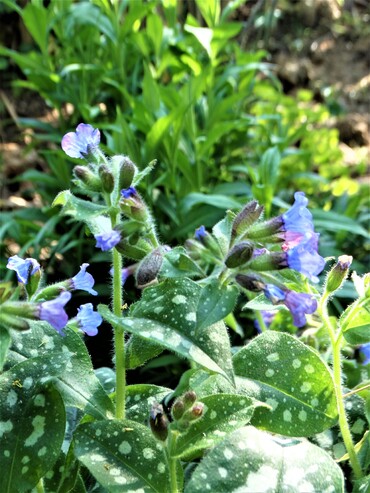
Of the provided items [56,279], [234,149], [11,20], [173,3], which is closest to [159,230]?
[56,279]

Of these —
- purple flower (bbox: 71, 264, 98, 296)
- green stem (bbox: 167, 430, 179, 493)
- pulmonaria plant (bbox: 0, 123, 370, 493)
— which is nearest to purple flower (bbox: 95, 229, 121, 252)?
pulmonaria plant (bbox: 0, 123, 370, 493)

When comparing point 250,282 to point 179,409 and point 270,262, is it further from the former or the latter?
point 179,409

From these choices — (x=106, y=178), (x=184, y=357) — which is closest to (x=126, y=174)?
(x=106, y=178)

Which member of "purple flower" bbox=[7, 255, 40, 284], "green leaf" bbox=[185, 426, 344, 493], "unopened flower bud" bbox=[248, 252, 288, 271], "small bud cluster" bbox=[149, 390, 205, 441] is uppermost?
"unopened flower bud" bbox=[248, 252, 288, 271]

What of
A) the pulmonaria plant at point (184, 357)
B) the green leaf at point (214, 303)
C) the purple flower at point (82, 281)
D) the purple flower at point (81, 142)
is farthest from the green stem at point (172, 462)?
the purple flower at point (81, 142)

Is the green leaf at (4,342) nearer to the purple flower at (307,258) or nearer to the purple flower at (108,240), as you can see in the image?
the purple flower at (108,240)

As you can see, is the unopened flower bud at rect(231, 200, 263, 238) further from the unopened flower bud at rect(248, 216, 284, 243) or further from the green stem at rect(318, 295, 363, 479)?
the green stem at rect(318, 295, 363, 479)
